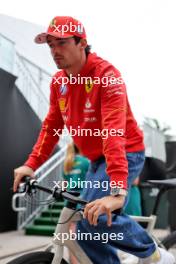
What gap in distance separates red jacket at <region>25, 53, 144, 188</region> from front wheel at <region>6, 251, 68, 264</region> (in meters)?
0.51

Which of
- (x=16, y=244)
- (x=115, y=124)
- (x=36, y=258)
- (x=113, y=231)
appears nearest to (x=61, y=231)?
(x=36, y=258)

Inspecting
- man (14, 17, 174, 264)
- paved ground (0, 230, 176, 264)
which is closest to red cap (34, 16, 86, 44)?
man (14, 17, 174, 264)

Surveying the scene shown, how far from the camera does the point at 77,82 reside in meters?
2.51

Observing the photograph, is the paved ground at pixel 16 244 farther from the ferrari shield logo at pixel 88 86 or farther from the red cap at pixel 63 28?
the red cap at pixel 63 28

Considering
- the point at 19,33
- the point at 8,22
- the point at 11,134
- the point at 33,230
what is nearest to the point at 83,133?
the point at 33,230

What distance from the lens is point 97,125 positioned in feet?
8.10

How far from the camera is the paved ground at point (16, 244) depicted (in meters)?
5.90

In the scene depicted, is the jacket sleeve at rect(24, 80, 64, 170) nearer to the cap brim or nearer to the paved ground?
the cap brim

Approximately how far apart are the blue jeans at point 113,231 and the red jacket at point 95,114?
11 centimetres

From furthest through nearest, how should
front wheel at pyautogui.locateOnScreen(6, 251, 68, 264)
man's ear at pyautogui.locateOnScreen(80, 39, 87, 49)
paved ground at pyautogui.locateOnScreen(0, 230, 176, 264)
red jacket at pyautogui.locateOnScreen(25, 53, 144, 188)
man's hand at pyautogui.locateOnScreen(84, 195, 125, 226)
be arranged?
1. paved ground at pyautogui.locateOnScreen(0, 230, 176, 264)
2. man's ear at pyautogui.locateOnScreen(80, 39, 87, 49)
3. red jacket at pyautogui.locateOnScreen(25, 53, 144, 188)
4. front wheel at pyautogui.locateOnScreen(6, 251, 68, 264)
5. man's hand at pyautogui.locateOnScreen(84, 195, 125, 226)

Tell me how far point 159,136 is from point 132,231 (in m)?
11.1

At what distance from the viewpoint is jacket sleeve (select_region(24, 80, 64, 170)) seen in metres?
2.64

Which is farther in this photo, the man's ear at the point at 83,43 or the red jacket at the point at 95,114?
the man's ear at the point at 83,43

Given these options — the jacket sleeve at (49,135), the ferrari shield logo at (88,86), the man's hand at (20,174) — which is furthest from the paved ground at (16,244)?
the ferrari shield logo at (88,86)
